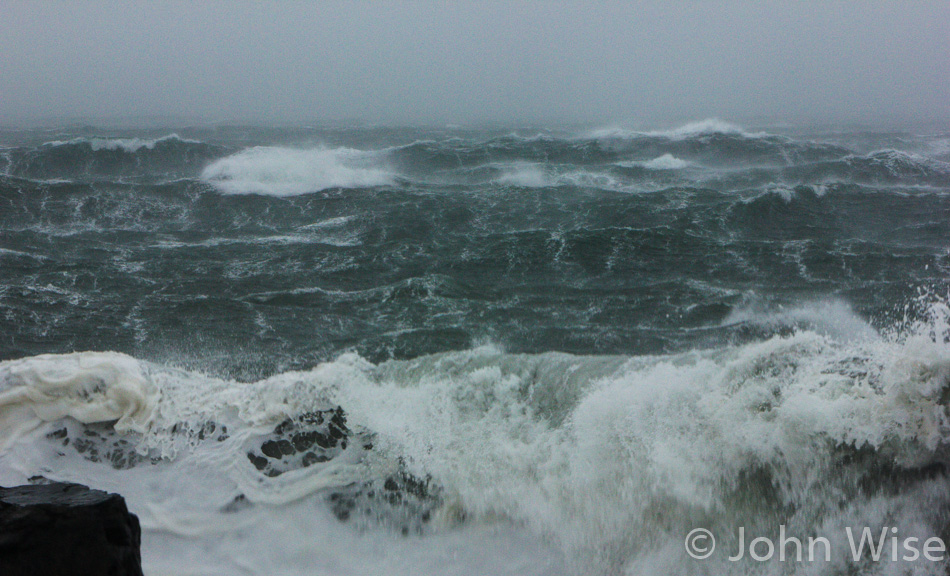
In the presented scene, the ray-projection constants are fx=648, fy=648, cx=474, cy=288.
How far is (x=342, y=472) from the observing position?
17.8 feet

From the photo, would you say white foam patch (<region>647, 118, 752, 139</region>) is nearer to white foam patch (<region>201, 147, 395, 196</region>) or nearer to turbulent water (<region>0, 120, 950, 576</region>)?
turbulent water (<region>0, 120, 950, 576</region>)

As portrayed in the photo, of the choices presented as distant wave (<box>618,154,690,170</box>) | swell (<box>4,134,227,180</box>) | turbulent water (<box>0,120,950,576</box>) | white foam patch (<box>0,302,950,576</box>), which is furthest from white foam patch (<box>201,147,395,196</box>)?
white foam patch (<box>0,302,950,576</box>)

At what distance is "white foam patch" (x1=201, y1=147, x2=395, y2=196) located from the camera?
18.8m

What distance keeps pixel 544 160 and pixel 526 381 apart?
19250 mm

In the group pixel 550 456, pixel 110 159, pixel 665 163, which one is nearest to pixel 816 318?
pixel 550 456

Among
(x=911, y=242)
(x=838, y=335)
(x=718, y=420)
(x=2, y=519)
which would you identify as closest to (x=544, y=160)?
(x=911, y=242)

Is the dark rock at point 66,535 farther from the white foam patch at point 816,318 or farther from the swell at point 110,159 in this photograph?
the swell at point 110,159

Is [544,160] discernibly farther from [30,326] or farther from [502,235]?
[30,326]

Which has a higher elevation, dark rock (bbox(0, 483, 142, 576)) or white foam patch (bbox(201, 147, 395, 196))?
white foam patch (bbox(201, 147, 395, 196))

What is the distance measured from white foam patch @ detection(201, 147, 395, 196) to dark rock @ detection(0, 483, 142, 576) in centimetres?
1515

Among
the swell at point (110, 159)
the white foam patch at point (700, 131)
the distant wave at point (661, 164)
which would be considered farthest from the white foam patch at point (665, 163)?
the swell at point (110, 159)

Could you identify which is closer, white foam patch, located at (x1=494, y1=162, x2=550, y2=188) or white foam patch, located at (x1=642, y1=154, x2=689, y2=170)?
white foam patch, located at (x1=494, y1=162, x2=550, y2=188)

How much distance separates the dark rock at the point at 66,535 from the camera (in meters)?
3.40

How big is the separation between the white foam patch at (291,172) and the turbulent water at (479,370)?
670 millimetres
